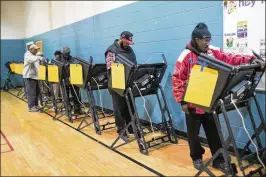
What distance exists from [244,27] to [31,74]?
14.1ft

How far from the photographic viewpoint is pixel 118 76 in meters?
3.08

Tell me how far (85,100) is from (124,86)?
9.10 feet

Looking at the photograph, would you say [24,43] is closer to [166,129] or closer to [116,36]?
[116,36]

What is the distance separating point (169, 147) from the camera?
124 inches

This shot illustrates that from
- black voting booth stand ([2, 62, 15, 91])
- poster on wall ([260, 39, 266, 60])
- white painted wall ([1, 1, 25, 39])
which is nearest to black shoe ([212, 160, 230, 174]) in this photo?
poster on wall ([260, 39, 266, 60])

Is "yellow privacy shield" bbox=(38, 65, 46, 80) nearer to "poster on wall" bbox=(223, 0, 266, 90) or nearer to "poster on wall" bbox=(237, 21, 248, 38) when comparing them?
"poster on wall" bbox=(223, 0, 266, 90)

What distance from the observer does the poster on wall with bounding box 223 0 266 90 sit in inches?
91.4

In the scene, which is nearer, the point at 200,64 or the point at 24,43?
the point at 200,64

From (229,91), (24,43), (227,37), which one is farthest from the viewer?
(24,43)

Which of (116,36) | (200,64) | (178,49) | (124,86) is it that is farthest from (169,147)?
(116,36)

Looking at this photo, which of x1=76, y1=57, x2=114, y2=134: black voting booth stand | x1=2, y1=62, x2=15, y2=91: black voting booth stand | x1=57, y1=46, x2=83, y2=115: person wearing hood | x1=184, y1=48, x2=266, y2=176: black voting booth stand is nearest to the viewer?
x1=184, y1=48, x2=266, y2=176: black voting booth stand

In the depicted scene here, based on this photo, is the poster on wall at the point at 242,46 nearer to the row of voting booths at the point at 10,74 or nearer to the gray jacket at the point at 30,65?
the gray jacket at the point at 30,65

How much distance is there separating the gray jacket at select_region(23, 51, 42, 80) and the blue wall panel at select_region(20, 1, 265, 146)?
114 centimetres

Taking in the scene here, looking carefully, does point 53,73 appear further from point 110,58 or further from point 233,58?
point 233,58
